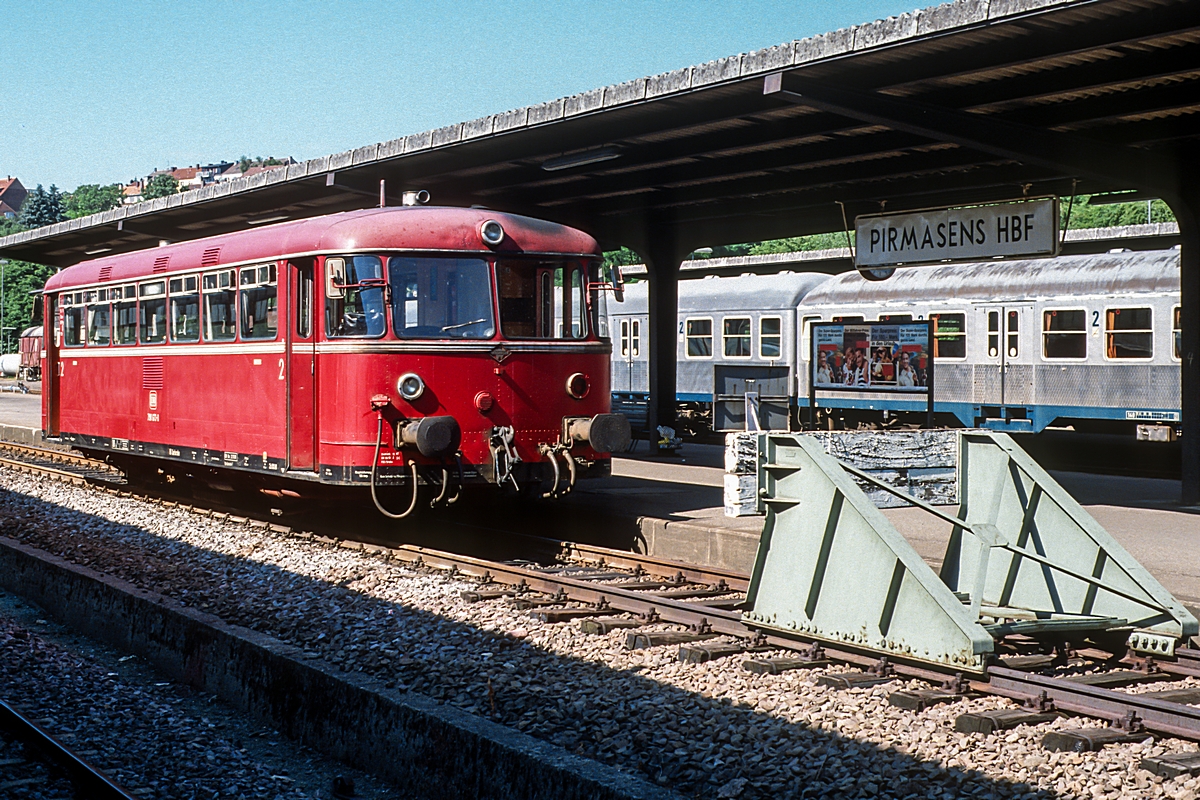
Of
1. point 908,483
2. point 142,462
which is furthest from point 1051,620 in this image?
point 142,462

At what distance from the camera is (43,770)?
6.18 meters

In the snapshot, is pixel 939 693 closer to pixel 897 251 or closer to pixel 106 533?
pixel 897 251

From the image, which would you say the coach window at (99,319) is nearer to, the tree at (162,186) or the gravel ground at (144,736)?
the gravel ground at (144,736)

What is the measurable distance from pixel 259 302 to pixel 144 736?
20.2 feet

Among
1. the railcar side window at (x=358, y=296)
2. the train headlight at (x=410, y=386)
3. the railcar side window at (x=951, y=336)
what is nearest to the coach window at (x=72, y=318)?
the railcar side window at (x=358, y=296)

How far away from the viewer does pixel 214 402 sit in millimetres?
13180

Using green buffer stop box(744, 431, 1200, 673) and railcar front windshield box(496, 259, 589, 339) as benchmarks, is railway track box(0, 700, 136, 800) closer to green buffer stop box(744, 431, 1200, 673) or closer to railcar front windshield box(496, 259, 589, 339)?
green buffer stop box(744, 431, 1200, 673)

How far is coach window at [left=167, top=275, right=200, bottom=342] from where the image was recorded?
13.5 m

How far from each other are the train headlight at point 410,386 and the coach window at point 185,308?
3.55m

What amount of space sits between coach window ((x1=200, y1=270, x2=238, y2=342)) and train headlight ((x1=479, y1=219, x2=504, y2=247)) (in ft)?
9.44

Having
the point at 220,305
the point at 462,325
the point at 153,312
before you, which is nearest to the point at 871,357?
the point at 462,325

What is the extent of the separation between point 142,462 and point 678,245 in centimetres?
872

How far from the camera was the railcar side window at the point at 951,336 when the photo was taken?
72.9 feet

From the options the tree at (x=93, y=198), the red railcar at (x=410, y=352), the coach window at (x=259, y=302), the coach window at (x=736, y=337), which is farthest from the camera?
the tree at (x=93, y=198)
